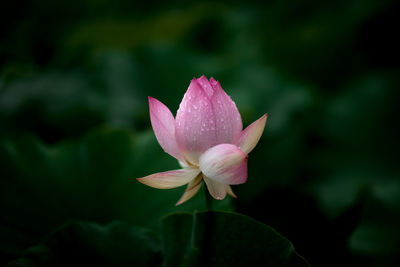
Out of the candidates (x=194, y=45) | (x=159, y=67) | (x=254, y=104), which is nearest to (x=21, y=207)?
(x=159, y=67)


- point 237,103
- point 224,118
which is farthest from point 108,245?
point 237,103

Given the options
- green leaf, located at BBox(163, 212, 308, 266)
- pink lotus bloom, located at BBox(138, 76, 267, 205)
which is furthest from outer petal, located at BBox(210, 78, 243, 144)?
green leaf, located at BBox(163, 212, 308, 266)

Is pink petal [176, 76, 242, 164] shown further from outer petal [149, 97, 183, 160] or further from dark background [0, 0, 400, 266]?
dark background [0, 0, 400, 266]

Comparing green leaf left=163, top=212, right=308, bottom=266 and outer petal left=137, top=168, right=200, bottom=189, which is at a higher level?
outer petal left=137, top=168, right=200, bottom=189

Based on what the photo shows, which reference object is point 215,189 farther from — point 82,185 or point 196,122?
point 82,185

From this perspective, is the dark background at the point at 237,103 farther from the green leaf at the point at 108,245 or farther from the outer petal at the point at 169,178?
the outer petal at the point at 169,178

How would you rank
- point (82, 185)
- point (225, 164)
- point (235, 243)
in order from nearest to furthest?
point (225, 164), point (235, 243), point (82, 185)
